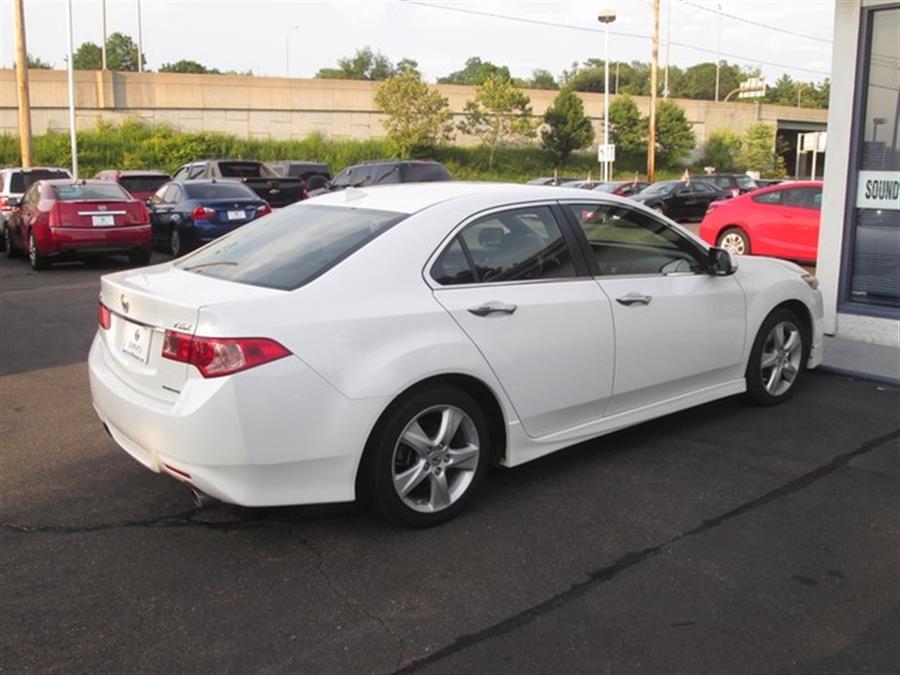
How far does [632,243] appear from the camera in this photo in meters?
5.09

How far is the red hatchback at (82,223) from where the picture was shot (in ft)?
44.8

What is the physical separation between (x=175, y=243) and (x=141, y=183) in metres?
6.66

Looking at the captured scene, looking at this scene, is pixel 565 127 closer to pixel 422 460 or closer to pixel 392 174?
pixel 392 174

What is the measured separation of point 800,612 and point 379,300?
217 centimetres

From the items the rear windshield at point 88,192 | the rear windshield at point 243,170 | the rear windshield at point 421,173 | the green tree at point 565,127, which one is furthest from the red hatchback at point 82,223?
the green tree at point 565,127

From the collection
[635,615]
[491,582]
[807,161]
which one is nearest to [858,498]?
[635,615]

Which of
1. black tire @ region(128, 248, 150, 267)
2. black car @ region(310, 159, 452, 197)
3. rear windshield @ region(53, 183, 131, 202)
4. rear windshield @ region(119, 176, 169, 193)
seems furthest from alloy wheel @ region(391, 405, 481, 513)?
rear windshield @ region(119, 176, 169, 193)

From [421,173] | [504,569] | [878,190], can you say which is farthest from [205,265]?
[421,173]

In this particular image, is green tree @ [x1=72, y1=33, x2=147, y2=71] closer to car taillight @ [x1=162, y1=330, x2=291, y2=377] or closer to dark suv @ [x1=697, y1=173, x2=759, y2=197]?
dark suv @ [x1=697, y1=173, x2=759, y2=197]

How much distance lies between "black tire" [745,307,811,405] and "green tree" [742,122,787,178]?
2517 inches

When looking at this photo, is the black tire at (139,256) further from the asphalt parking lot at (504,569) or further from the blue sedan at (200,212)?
the asphalt parking lot at (504,569)

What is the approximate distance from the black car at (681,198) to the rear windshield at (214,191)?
1501cm

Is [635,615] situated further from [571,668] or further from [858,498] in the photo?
[858,498]

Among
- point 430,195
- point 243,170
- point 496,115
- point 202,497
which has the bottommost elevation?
point 202,497
